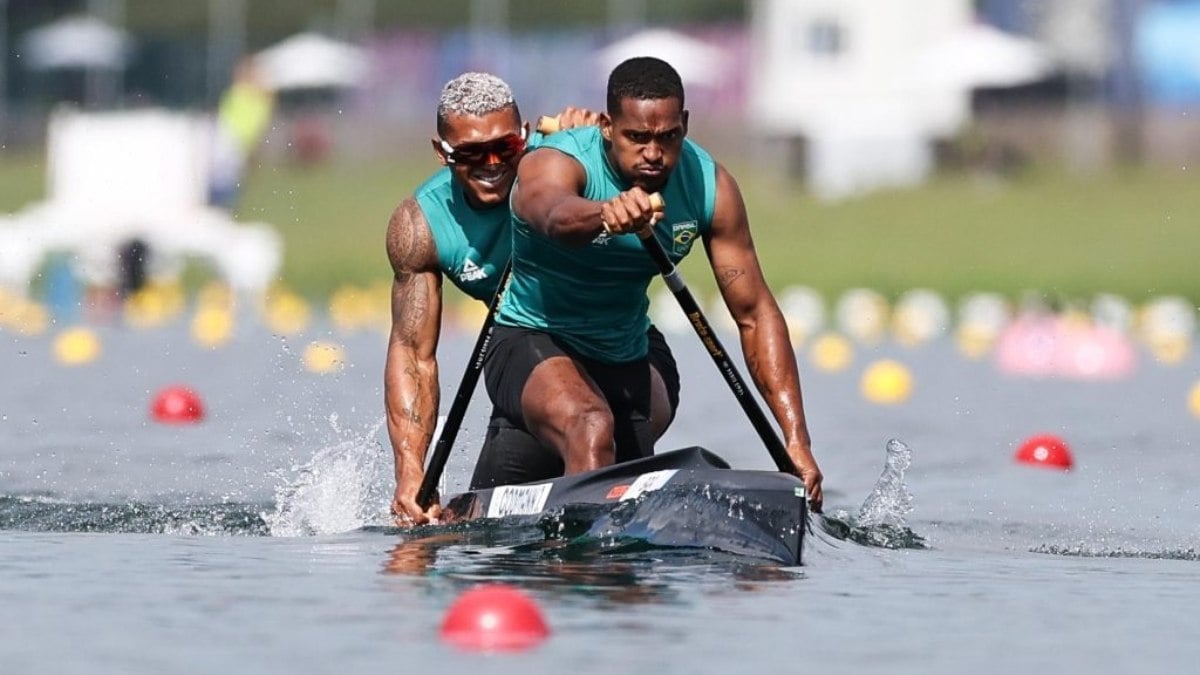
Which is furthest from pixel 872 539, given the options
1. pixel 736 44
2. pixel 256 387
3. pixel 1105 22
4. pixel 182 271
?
pixel 736 44

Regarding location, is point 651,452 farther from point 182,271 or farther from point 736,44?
point 736,44

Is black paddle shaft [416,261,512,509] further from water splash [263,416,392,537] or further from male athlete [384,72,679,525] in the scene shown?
water splash [263,416,392,537]

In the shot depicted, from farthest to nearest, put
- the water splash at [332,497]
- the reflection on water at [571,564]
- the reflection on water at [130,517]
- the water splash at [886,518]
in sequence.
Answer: the water splash at [332,497]
the reflection on water at [130,517]
the water splash at [886,518]
the reflection on water at [571,564]

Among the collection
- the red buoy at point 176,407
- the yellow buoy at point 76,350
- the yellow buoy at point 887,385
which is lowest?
the red buoy at point 176,407

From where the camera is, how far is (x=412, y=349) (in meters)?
9.68

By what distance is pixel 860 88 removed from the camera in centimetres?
4600

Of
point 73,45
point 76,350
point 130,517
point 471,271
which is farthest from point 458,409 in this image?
point 73,45

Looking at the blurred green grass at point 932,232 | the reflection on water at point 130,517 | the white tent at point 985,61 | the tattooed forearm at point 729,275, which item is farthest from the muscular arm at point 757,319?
the white tent at point 985,61

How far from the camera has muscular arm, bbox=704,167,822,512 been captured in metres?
8.99

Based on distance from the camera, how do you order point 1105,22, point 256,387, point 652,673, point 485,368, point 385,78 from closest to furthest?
point 652,673 < point 485,368 < point 256,387 < point 1105,22 < point 385,78

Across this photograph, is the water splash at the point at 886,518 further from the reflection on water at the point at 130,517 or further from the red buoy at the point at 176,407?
the red buoy at the point at 176,407

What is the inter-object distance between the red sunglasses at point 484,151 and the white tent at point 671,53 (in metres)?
30.2

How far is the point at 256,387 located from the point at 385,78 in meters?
27.4

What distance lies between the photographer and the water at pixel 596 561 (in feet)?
22.7
